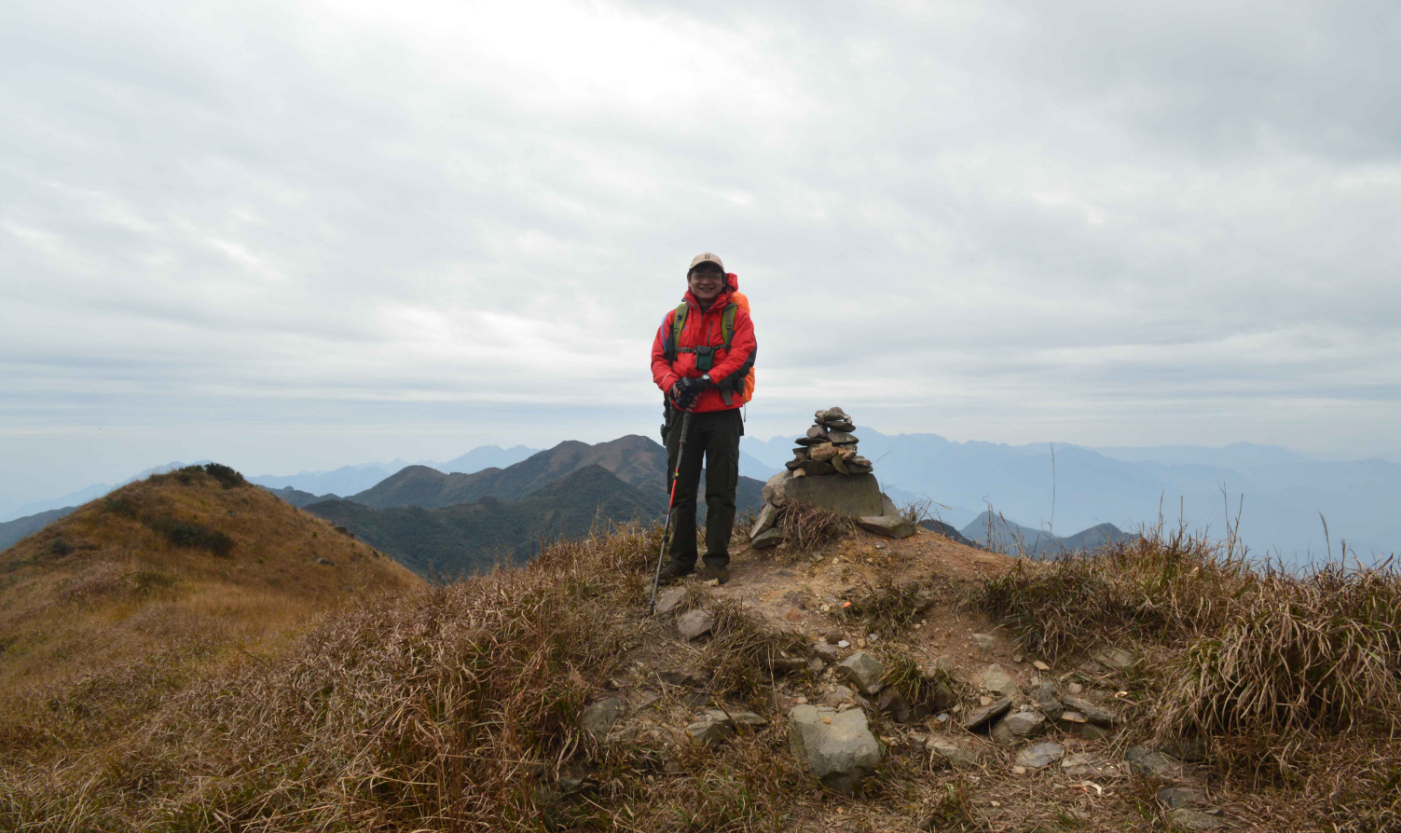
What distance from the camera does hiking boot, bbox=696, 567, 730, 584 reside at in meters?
6.62

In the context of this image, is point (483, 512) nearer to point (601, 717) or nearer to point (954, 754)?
point (601, 717)

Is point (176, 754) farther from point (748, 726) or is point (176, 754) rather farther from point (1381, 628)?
point (1381, 628)

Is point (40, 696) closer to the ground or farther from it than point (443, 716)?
closer to the ground

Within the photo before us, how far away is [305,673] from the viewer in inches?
208

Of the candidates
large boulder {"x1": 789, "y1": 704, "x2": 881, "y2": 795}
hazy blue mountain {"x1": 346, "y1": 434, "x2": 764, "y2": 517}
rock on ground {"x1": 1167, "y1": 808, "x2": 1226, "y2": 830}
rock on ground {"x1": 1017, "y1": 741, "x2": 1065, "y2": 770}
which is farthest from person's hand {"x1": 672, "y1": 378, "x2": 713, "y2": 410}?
hazy blue mountain {"x1": 346, "y1": 434, "x2": 764, "y2": 517}

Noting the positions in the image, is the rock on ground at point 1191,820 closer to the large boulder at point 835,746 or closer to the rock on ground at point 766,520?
the large boulder at point 835,746

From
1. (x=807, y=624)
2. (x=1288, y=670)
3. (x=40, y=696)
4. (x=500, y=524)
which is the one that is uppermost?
(x=1288, y=670)

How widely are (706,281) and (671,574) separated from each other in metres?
3.28

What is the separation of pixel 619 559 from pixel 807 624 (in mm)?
2511

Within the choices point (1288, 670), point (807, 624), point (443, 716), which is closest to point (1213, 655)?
point (1288, 670)

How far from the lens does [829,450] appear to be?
754 cm

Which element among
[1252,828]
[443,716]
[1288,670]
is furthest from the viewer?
[443,716]

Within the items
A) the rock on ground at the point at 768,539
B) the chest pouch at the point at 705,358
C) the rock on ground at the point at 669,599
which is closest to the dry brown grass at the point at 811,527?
the rock on ground at the point at 768,539

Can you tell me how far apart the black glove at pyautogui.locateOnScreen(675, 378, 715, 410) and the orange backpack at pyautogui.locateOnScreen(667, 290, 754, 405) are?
189mm
